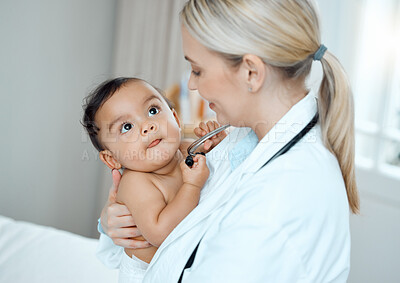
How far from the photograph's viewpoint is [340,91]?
3.24 ft

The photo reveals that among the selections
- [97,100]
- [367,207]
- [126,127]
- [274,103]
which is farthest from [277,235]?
[367,207]

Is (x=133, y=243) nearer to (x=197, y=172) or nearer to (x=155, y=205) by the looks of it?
(x=155, y=205)

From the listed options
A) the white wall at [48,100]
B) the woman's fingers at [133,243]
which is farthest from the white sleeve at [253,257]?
the white wall at [48,100]

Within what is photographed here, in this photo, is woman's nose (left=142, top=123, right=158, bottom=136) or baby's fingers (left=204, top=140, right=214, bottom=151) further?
baby's fingers (left=204, top=140, right=214, bottom=151)

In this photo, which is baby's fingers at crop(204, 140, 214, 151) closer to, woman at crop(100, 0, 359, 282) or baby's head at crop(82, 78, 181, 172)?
baby's head at crop(82, 78, 181, 172)

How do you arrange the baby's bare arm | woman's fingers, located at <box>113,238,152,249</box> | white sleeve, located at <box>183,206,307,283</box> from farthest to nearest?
1. woman's fingers, located at <box>113,238,152,249</box>
2. the baby's bare arm
3. white sleeve, located at <box>183,206,307,283</box>

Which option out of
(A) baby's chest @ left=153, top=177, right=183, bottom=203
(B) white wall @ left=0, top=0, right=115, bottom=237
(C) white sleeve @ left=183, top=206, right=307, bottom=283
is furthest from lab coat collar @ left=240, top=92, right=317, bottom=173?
(B) white wall @ left=0, top=0, right=115, bottom=237

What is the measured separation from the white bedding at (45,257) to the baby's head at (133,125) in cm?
44

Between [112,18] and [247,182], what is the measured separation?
94.4 inches

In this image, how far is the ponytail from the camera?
3.22 ft

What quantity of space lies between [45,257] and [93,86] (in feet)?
2.89

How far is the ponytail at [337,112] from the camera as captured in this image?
38.6 inches

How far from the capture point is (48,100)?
263 cm

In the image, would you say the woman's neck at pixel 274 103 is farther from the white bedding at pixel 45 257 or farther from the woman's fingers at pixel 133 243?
the white bedding at pixel 45 257
